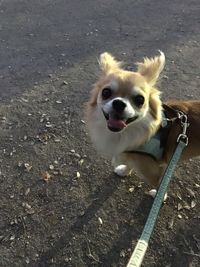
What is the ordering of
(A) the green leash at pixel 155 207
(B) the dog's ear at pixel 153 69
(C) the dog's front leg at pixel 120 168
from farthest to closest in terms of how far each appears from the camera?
(C) the dog's front leg at pixel 120 168 → (B) the dog's ear at pixel 153 69 → (A) the green leash at pixel 155 207

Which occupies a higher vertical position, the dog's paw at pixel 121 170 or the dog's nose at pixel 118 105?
the dog's nose at pixel 118 105

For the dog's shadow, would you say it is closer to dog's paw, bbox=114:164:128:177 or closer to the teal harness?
dog's paw, bbox=114:164:128:177

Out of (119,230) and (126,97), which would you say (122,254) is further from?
(126,97)

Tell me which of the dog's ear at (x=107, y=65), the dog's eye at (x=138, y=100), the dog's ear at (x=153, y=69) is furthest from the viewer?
the dog's ear at (x=107, y=65)

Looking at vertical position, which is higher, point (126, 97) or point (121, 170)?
point (126, 97)

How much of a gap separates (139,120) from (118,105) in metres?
0.30

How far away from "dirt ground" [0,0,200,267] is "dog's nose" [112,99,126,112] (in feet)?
3.38

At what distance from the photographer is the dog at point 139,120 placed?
2402 millimetres

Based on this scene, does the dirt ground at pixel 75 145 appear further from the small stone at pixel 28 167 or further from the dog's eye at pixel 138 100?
the dog's eye at pixel 138 100

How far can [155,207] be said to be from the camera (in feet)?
6.38

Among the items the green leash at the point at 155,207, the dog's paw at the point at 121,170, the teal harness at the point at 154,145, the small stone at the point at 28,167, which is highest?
the green leash at the point at 155,207

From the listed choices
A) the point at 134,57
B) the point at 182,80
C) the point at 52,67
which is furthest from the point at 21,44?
the point at 182,80

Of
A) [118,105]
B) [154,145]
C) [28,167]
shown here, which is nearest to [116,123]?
[118,105]

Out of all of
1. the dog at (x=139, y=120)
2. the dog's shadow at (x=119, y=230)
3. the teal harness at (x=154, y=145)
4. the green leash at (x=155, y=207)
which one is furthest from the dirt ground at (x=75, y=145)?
the green leash at (x=155, y=207)
